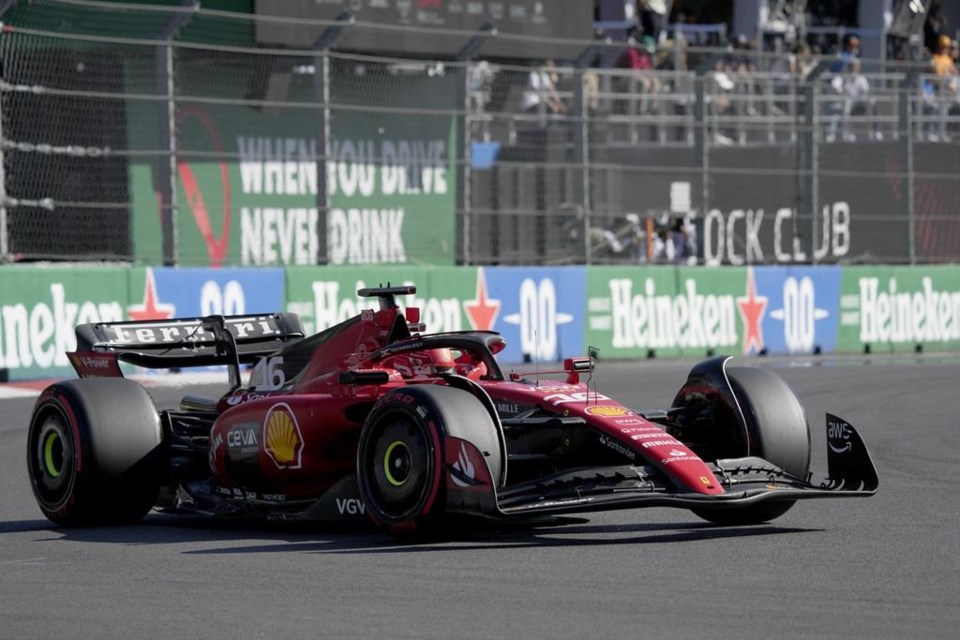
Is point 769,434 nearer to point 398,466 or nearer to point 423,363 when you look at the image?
point 423,363

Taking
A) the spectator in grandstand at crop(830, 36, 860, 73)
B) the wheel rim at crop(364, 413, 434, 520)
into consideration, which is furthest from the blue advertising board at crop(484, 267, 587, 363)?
the wheel rim at crop(364, 413, 434, 520)

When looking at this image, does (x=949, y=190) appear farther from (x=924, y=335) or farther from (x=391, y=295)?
(x=391, y=295)

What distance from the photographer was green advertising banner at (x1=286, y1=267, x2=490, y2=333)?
17016 mm

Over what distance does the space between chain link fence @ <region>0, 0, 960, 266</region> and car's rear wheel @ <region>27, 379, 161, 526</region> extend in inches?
260

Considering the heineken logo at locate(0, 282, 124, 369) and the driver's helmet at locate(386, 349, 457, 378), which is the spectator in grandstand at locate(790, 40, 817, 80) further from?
the driver's helmet at locate(386, 349, 457, 378)

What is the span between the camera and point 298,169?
17.3 metres

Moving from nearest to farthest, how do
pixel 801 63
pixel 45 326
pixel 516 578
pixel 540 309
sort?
1. pixel 516 578
2. pixel 45 326
3. pixel 540 309
4. pixel 801 63

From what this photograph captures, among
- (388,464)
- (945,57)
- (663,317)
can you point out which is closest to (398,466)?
(388,464)

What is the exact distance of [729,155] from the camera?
20.5 meters

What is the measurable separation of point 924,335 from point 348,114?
8.08 meters

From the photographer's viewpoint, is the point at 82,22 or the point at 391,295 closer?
the point at 391,295

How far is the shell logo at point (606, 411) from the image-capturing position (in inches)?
293

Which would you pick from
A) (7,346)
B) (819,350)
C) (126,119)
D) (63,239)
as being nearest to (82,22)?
(126,119)

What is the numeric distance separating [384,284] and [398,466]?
10.2 meters
